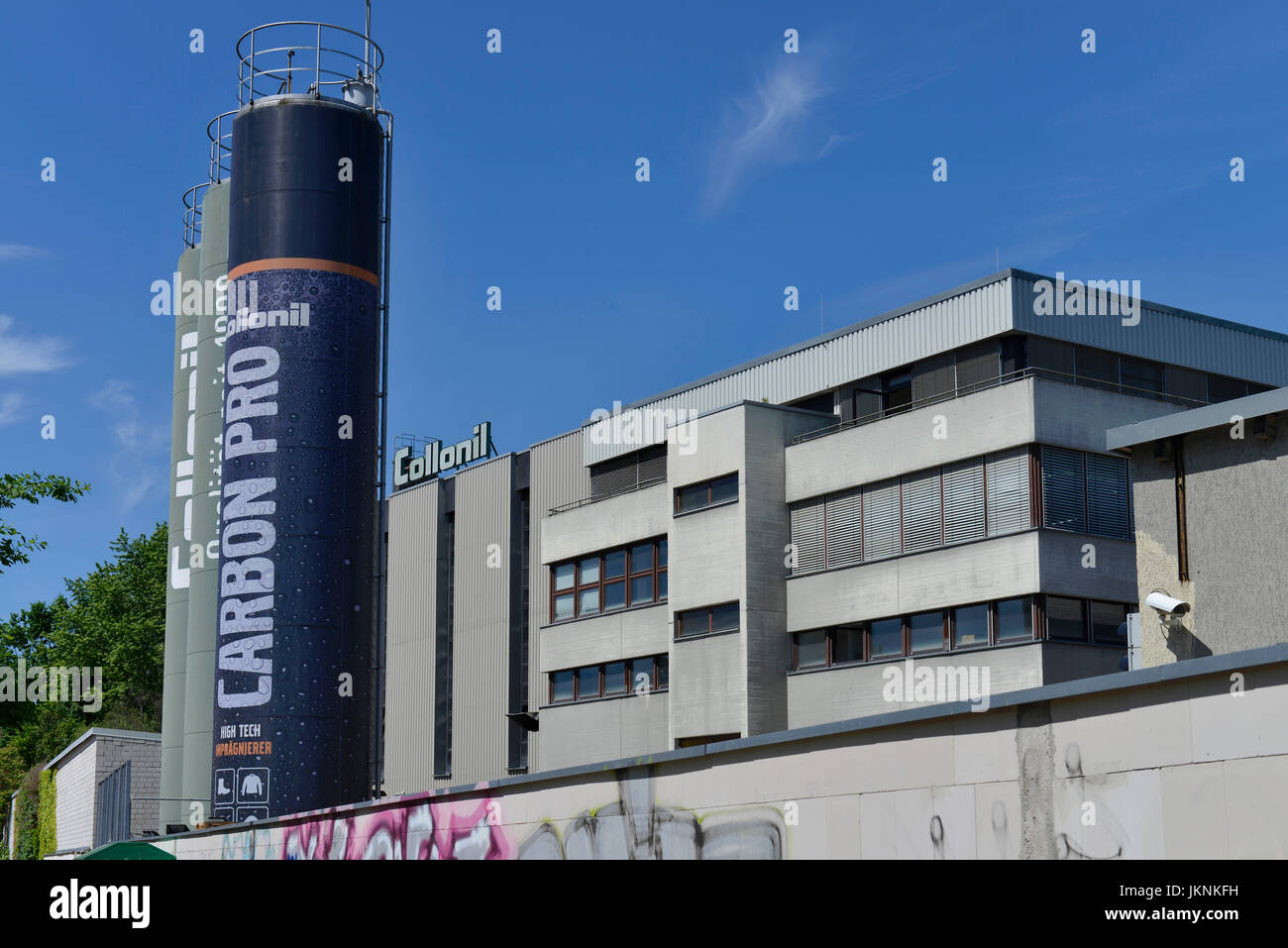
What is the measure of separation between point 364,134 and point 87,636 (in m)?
79.2

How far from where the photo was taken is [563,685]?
51.6m

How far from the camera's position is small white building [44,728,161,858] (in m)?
55.6

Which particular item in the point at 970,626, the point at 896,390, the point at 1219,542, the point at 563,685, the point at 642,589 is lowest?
the point at 563,685

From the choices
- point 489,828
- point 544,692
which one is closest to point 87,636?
point 544,692

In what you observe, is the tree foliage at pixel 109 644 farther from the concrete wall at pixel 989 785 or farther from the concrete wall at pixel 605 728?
the concrete wall at pixel 989 785

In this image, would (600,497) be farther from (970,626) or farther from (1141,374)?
(1141,374)

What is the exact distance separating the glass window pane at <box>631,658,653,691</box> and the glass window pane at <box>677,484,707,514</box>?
5.28 metres

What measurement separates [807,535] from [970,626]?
7004 mm

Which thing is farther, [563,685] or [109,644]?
[109,644]

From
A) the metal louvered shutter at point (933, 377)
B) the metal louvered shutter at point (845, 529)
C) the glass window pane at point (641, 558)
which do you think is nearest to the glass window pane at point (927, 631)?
the metal louvered shutter at point (845, 529)

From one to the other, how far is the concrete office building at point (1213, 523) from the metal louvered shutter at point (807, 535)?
59.1 ft

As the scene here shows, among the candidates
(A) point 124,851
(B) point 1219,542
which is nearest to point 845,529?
(B) point 1219,542
